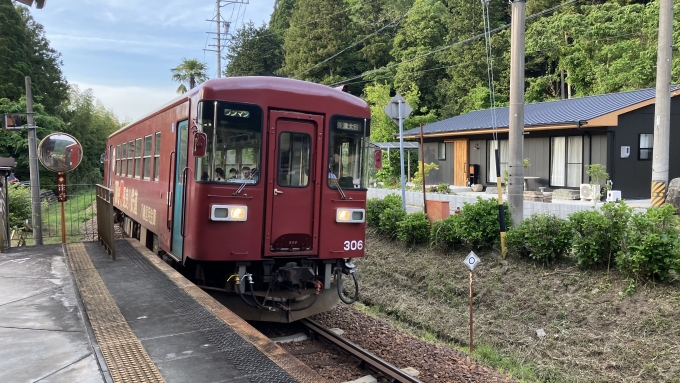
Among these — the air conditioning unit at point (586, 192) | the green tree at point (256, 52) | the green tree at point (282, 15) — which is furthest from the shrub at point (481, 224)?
the green tree at point (282, 15)

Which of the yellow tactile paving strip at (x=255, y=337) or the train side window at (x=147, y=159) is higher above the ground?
the train side window at (x=147, y=159)

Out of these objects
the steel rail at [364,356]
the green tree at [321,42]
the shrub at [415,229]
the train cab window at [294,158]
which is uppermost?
the green tree at [321,42]

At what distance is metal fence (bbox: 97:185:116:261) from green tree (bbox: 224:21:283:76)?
1747 inches

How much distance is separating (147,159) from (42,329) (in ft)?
17.8

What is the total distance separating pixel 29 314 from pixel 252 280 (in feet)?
7.68

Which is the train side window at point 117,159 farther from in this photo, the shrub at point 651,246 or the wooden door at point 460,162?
the wooden door at point 460,162

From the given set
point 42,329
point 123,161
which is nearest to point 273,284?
point 42,329

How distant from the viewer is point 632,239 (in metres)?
7.08

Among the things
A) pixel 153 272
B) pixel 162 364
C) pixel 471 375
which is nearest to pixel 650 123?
pixel 471 375

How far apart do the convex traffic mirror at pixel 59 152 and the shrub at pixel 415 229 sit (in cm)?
613

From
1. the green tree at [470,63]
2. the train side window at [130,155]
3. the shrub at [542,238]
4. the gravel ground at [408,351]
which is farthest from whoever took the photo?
the green tree at [470,63]

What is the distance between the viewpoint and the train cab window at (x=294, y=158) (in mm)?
6633

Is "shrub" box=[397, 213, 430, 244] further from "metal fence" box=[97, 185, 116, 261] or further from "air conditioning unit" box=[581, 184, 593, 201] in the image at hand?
"air conditioning unit" box=[581, 184, 593, 201]

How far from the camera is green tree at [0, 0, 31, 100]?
34.2m
